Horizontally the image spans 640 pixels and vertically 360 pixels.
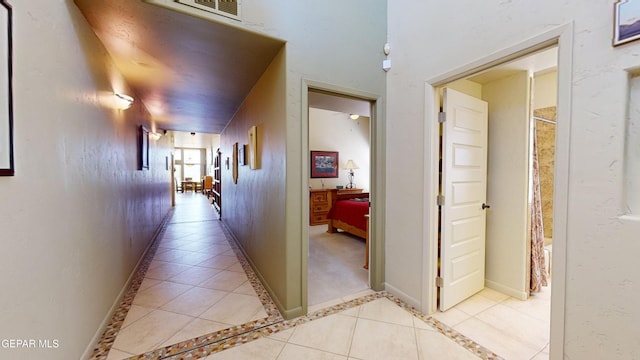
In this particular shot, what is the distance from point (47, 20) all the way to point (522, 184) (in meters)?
3.89

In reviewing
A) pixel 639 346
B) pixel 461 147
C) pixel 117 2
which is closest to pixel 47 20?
pixel 117 2

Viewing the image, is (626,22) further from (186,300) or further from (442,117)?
(186,300)

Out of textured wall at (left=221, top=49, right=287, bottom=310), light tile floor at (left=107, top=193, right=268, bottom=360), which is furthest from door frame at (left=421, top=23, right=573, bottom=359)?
light tile floor at (left=107, top=193, right=268, bottom=360)

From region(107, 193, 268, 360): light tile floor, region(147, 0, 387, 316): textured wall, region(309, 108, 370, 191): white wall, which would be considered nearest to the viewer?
region(107, 193, 268, 360): light tile floor

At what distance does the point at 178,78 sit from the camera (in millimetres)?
2781

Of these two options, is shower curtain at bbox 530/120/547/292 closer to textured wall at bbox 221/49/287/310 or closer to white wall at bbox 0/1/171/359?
textured wall at bbox 221/49/287/310

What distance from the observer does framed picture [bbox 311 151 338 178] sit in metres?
6.40

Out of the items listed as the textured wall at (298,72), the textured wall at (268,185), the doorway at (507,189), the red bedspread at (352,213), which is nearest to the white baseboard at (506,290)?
the doorway at (507,189)

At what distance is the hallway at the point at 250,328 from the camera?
5.59ft

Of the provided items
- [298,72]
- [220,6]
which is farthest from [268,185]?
[220,6]

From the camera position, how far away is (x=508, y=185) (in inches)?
99.1

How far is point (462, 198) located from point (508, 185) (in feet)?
2.28

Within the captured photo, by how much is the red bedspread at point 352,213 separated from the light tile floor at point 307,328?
71.8 inches

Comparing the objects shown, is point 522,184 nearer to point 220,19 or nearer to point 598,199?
point 598,199
